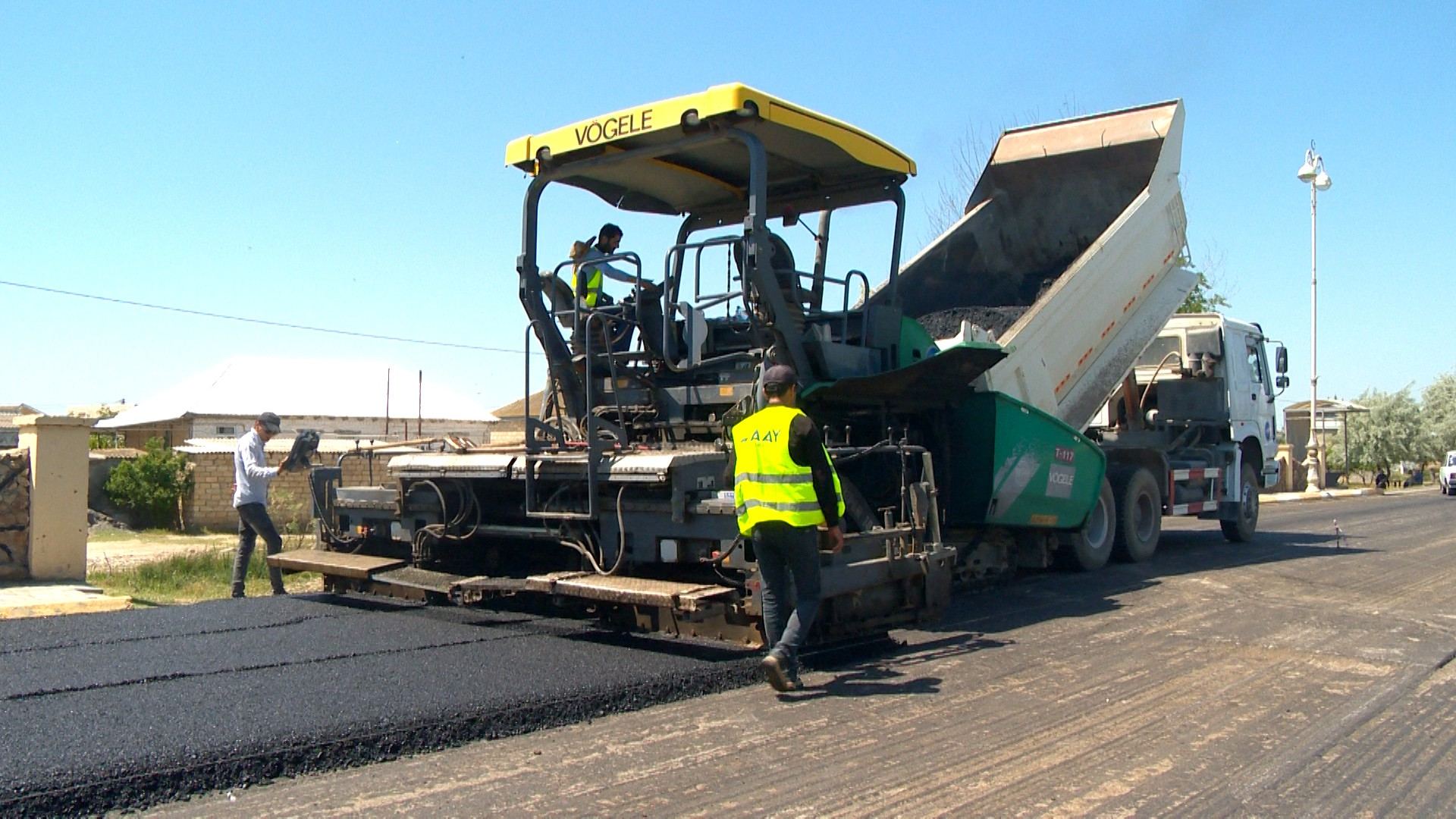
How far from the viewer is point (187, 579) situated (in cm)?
966

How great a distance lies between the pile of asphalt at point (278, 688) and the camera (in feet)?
12.2

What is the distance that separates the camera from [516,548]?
7.09m

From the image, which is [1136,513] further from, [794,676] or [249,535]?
[249,535]

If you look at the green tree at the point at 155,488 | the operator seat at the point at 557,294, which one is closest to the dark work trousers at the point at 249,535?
the operator seat at the point at 557,294

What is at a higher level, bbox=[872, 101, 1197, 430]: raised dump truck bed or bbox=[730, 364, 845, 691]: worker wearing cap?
bbox=[872, 101, 1197, 430]: raised dump truck bed

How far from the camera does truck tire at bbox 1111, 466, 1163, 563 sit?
10008 millimetres

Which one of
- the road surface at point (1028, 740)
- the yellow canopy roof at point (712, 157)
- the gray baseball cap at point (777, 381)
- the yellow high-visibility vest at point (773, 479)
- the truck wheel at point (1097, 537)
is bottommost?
the road surface at point (1028, 740)

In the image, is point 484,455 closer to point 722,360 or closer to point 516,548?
point 516,548

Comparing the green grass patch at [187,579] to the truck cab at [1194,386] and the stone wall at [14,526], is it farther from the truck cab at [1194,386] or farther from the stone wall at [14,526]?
the truck cab at [1194,386]

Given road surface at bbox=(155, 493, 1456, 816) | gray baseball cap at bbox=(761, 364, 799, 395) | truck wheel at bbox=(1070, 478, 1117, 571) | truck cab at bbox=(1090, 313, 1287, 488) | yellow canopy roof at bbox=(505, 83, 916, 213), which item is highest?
yellow canopy roof at bbox=(505, 83, 916, 213)

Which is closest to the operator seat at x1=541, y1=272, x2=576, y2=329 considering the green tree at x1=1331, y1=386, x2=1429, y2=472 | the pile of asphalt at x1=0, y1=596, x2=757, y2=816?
the pile of asphalt at x1=0, y1=596, x2=757, y2=816

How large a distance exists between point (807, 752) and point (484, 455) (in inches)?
121

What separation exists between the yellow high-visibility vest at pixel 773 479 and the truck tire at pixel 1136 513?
568 centimetres

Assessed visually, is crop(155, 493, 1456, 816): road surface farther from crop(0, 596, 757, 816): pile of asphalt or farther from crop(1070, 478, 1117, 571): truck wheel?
crop(1070, 478, 1117, 571): truck wheel
